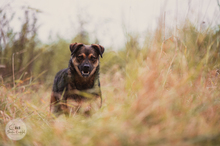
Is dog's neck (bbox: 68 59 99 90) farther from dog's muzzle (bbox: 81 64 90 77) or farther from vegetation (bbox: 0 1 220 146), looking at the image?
vegetation (bbox: 0 1 220 146)

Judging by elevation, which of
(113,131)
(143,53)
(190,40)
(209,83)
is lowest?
(113,131)

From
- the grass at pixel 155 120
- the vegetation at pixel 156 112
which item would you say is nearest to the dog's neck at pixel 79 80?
the vegetation at pixel 156 112

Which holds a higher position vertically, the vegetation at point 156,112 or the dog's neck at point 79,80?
the vegetation at point 156,112

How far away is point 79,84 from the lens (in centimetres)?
352

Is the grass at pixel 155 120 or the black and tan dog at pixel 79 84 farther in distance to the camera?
the black and tan dog at pixel 79 84

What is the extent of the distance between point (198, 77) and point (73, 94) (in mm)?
2254

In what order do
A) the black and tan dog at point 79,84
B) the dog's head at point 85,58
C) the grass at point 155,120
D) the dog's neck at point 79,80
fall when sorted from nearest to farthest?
the grass at point 155,120, the black and tan dog at point 79,84, the dog's neck at point 79,80, the dog's head at point 85,58

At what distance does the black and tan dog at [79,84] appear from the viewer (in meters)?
3.14

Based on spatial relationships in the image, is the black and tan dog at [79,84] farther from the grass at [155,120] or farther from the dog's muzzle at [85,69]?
the grass at [155,120]

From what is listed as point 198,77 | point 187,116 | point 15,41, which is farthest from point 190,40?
point 15,41

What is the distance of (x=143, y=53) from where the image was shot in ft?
8.09

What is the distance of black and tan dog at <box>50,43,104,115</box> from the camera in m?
3.14

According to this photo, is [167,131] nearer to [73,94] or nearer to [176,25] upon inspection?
[176,25]

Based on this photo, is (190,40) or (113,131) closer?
(113,131)
